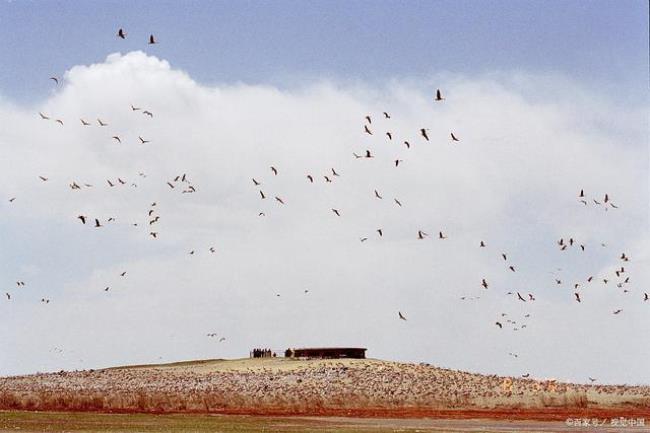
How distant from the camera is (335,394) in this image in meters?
86.9

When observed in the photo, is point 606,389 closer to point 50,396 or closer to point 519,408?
point 519,408

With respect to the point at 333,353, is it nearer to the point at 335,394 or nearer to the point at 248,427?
the point at 335,394

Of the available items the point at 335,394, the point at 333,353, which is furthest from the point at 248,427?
the point at 333,353

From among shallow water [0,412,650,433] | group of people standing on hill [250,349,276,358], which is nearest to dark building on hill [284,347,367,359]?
group of people standing on hill [250,349,276,358]

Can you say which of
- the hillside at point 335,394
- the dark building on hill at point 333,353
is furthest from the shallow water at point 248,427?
the dark building on hill at point 333,353

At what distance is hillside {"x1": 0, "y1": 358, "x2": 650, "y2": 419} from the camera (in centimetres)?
8069

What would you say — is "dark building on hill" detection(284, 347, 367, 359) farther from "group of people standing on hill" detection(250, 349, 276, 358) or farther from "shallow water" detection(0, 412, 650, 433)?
"shallow water" detection(0, 412, 650, 433)

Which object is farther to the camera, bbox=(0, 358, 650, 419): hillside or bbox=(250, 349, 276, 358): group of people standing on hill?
bbox=(250, 349, 276, 358): group of people standing on hill

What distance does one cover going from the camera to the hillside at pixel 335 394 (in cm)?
8069

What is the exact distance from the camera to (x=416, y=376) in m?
101

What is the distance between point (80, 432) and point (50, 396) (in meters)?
40.5

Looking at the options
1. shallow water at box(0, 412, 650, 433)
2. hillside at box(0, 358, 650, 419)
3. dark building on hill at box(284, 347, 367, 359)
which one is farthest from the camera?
dark building on hill at box(284, 347, 367, 359)

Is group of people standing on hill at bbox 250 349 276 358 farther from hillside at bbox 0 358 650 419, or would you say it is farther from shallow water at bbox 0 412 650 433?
shallow water at bbox 0 412 650 433

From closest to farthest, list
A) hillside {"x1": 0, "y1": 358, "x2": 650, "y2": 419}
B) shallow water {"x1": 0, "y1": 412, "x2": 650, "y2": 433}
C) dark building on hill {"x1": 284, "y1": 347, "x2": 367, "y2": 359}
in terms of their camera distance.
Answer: shallow water {"x1": 0, "y1": 412, "x2": 650, "y2": 433}, hillside {"x1": 0, "y1": 358, "x2": 650, "y2": 419}, dark building on hill {"x1": 284, "y1": 347, "x2": 367, "y2": 359}
